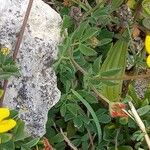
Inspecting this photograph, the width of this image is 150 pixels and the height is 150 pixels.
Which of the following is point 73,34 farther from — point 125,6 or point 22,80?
point 125,6

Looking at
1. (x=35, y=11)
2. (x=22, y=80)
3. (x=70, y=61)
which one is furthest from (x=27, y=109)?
(x=35, y=11)

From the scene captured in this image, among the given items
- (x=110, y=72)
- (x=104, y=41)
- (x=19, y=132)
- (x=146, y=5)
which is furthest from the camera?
(x=146, y=5)

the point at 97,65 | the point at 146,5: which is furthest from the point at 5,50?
the point at 146,5

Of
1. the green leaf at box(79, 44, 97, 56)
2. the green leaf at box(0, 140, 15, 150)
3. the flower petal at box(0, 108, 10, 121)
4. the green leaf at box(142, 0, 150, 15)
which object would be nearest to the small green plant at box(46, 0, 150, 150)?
the green leaf at box(79, 44, 97, 56)

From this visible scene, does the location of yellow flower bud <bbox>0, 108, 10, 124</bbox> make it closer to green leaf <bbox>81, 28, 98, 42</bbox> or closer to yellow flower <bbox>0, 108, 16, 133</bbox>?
yellow flower <bbox>0, 108, 16, 133</bbox>

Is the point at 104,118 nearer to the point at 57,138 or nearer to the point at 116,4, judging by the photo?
the point at 57,138

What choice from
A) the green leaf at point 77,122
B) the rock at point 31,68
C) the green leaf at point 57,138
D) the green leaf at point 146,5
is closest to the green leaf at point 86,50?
the rock at point 31,68
